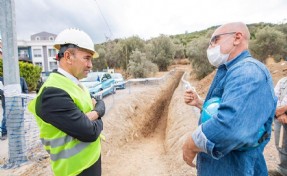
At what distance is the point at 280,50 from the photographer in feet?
83.2

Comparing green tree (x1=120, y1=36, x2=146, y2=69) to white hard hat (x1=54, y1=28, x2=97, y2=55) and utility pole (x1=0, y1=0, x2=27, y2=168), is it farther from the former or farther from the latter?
white hard hat (x1=54, y1=28, x2=97, y2=55)

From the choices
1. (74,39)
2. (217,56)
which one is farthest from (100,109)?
(217,56)

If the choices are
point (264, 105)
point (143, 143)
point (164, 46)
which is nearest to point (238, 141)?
point (264, 105)

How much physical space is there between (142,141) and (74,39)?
7730mm

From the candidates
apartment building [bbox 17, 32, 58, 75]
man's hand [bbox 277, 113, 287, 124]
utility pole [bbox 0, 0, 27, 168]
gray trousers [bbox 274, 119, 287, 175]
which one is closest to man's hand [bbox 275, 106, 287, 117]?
man's hand [bbox 277, 113, 287, 124]

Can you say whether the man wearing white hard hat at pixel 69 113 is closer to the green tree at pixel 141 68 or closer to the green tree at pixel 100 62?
the green tree at pixel 141 68

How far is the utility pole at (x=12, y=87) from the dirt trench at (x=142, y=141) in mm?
2095

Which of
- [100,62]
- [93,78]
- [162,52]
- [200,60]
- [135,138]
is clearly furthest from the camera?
[100,62]

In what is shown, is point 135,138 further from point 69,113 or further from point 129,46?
point 129,46

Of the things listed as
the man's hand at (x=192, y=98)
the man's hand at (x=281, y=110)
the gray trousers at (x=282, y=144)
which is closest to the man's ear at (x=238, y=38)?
the man's hand at (x=192, y=98)

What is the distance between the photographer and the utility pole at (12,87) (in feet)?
15.0

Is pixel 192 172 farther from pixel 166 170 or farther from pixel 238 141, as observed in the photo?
pixel 238 141

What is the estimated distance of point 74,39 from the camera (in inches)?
82.6

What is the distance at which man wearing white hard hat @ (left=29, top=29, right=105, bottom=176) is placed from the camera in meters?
1.79
